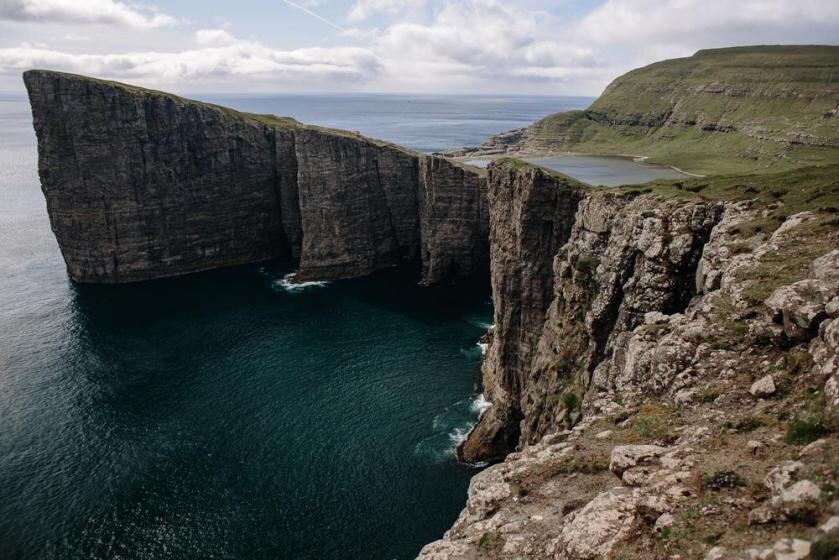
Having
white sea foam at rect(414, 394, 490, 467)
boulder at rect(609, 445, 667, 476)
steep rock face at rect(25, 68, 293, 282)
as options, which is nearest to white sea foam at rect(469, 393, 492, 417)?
white sea foam at rect(414, 394, 490, 467)

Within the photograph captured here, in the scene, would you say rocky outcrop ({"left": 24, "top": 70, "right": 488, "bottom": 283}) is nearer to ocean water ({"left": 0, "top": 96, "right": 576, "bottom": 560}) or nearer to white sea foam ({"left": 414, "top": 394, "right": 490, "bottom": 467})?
ocean water ({"left": 0, "top": 96, "right": 576, "bottom": 560})

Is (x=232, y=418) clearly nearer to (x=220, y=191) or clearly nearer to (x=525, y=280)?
(x=525, y=280)

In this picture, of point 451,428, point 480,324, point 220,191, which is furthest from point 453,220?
point 451,428

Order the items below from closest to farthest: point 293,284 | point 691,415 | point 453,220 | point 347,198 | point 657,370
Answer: point 691,415
point 657,370
point 453,220
point 293,284
point 347,198

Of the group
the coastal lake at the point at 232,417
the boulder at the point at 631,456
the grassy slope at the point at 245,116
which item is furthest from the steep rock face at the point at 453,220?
the boulder at the point at 631,456

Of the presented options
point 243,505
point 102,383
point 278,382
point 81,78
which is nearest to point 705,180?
point 243,505

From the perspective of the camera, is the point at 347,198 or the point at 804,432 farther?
the point at 347,198

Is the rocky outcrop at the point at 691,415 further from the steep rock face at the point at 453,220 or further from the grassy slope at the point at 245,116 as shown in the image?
the grassy slope at the point at 245,116
